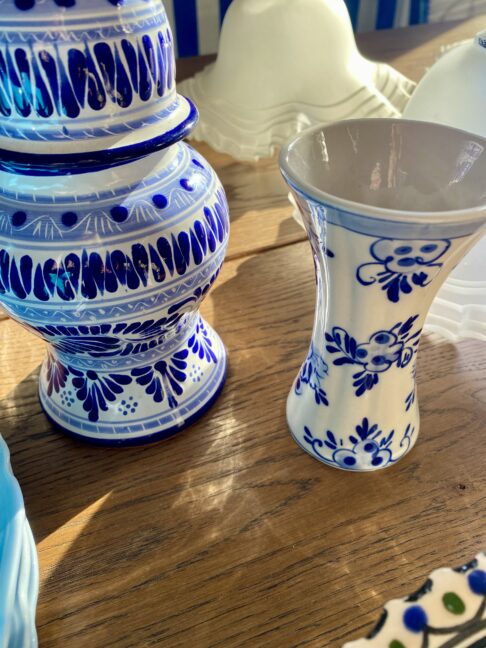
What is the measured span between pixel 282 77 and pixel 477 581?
394 mm

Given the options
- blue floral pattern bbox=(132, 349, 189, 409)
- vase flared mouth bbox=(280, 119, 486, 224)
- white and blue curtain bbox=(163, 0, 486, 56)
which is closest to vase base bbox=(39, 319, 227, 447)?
blue floral pattern bbox=(132, 349, 189, 409)

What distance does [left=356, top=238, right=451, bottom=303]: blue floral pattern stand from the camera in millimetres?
198

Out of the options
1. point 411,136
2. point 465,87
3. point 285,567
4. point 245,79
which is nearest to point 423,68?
point 245,79

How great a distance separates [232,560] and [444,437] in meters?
0.12

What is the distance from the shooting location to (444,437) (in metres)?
0.29

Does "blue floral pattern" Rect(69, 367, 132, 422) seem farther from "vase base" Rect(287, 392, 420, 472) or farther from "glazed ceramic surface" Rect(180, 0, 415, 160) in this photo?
"glazed ceramic surface" Rect(180, 0, 415, 160)

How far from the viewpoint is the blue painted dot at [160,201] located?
0.77 ft

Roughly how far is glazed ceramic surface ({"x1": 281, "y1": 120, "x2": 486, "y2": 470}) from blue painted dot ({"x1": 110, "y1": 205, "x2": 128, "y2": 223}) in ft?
0.20

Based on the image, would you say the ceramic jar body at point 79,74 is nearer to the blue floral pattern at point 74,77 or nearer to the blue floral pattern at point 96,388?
the blue floral pattern at point 74,77

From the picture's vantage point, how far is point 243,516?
0.25 metres

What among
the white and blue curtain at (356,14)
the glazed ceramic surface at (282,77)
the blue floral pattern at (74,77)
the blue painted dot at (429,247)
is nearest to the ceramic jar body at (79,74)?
the blue floral pattern at (74,77)

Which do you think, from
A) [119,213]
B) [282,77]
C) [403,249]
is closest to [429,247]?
[403,249]

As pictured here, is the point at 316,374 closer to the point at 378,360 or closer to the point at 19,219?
the point at 378,360

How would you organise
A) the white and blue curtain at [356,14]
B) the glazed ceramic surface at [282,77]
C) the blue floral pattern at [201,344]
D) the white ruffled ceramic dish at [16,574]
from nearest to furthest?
the white ruffled ceramic dish at [16,574] < the blue floral pattern at [201,344] < the glazed ceramic surface at [282,77] < the white and blue curtain at [356,14]
